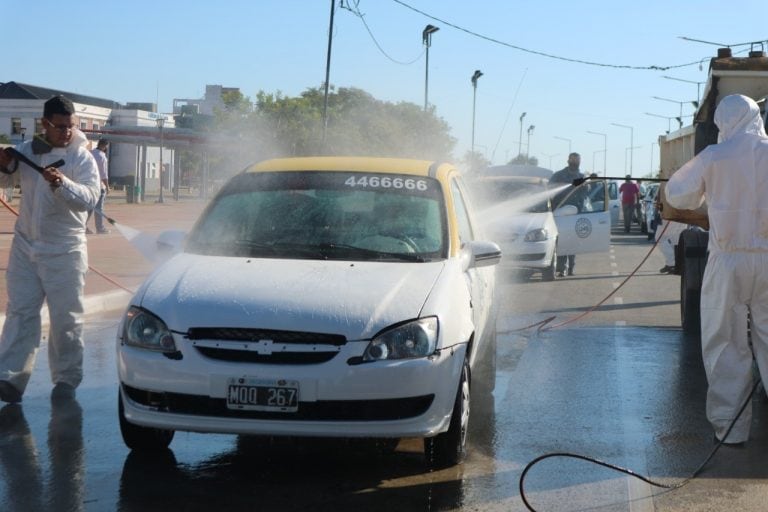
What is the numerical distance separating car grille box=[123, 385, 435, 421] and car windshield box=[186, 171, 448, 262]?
45.2 inches

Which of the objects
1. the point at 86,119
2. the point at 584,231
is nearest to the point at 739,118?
the point at 584,231

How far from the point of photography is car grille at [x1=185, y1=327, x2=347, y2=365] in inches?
217

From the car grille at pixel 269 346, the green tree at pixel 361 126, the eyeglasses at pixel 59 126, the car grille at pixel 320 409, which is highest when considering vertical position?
the green tree at pixel 361 126

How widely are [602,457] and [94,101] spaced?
100913mm

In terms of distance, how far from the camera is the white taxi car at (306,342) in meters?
5.49

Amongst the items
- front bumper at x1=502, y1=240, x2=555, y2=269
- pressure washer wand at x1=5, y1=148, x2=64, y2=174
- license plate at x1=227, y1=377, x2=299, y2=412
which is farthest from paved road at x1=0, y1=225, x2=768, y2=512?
front bumper at x1=502, y1=240, x2=555, y2=269

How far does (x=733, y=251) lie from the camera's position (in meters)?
6.44

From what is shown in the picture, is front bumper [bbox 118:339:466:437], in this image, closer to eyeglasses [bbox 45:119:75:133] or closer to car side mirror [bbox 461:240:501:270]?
car side mirror [bbox 461:240:501:270]

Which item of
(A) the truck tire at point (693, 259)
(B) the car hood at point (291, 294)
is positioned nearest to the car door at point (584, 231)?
(A) the truck tire at point (693, 259)

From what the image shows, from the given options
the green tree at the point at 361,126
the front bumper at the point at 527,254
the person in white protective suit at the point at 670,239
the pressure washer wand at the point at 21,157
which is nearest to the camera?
the pressure washer wand at the point at 21,157

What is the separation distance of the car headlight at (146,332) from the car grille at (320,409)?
0.77ft

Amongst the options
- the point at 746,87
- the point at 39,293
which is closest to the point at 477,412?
the point at 39,293

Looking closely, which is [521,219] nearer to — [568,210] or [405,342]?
[568,210]

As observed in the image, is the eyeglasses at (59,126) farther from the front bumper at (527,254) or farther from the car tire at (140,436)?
the front bumper at (527,254)
